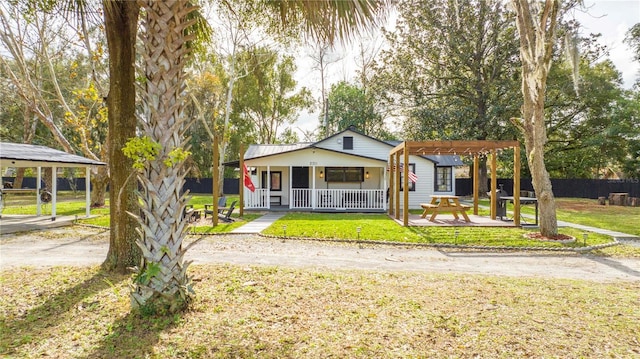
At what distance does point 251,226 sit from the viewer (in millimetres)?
10906

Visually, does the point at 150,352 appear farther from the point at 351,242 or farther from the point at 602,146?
the point at 602,146

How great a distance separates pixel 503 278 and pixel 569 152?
94.4ft

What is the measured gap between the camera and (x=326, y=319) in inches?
140

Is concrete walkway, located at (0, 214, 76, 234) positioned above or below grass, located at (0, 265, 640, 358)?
above

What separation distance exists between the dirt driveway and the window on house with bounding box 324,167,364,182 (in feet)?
31.6

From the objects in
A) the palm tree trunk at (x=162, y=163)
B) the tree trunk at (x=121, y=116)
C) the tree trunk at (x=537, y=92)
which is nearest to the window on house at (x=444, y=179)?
the tree trunk at (x=537, y=92)

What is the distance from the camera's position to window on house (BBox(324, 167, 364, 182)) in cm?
1795

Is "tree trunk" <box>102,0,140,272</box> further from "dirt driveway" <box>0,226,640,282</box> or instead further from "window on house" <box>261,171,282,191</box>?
"window on house" <box>261,171,282,191</box>

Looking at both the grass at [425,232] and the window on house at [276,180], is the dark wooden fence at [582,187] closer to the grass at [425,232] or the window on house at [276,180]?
the grass at [425,232]

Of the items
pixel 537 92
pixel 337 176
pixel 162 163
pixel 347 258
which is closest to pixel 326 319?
pixel 162 163

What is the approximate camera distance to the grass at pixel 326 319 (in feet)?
9.68

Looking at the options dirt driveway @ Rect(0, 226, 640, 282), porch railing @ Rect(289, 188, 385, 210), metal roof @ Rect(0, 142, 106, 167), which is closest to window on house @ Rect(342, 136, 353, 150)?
porch railing @ Rect(289, 188, 385, 210)

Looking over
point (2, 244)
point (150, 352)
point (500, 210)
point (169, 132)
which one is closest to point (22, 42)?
point (2, 244)

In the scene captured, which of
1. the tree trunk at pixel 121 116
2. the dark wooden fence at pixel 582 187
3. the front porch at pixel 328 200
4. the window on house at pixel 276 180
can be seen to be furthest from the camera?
the dark wooden fence at pixel 582 187
